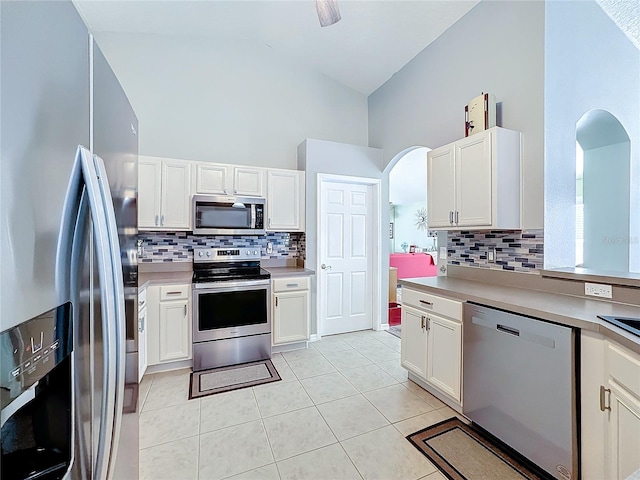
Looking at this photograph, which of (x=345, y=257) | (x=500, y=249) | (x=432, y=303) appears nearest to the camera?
(x=432, y=303)

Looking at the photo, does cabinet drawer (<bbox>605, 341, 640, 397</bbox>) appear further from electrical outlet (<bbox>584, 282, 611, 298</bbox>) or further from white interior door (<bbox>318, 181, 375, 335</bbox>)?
white interior door (<bbox>318, 181, 375, 335</bbox>)

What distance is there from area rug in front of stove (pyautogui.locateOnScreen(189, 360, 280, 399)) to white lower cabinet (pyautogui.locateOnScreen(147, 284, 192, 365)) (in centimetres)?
29

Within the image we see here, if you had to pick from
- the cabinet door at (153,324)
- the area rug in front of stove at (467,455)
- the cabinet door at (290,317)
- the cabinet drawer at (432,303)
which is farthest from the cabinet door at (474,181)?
the cabinet door at (153,324)

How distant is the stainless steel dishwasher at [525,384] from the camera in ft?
4.88

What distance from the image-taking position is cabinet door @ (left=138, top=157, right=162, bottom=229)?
2.98m

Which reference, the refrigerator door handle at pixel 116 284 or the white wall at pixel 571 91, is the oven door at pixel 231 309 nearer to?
the refrigerator door handle at pixel 116 284

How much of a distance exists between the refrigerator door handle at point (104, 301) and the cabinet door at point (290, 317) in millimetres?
2582

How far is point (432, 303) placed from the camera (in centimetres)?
233

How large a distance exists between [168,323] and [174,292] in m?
0.30

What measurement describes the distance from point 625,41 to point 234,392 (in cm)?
464

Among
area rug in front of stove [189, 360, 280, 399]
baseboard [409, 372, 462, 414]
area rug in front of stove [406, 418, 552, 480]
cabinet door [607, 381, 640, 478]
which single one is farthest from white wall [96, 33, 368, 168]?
cabinet door [607, 381, 640, 478]

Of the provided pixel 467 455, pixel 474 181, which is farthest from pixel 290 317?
pixel 474 181

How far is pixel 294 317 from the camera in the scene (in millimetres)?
3367

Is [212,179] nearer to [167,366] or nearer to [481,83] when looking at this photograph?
[167,366]
